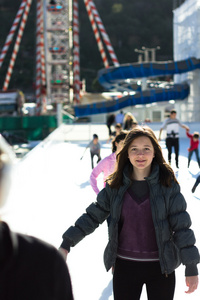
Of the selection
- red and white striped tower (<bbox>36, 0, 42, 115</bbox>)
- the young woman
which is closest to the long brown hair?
the young woman

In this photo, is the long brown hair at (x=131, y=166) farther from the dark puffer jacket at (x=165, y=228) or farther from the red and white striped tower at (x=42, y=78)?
the red and white striped tower at (x=42, y=78)

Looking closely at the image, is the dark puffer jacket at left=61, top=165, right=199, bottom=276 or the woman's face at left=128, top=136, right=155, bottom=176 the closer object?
the dark puffer jacket at left=61, top=165, right=199, bottom=276

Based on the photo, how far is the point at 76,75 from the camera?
39594 millimetres

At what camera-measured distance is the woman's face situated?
8.87 ft

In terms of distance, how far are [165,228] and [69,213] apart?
4.56 metres

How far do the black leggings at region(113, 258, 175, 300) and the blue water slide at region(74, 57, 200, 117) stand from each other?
81.3ft

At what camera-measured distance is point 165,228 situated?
2541mm

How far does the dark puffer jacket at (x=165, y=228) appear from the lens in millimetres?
2514

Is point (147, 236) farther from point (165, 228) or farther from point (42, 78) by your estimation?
point (42, 78)

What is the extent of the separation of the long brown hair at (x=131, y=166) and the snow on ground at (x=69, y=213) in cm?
52

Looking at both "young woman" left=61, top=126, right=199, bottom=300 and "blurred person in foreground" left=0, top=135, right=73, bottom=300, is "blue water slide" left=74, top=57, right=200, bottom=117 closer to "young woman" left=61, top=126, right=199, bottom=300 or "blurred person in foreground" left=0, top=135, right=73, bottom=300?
"young woman" left=61, top=126, right=199, bottom=300

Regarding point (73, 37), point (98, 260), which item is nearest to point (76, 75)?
point (73, 37)

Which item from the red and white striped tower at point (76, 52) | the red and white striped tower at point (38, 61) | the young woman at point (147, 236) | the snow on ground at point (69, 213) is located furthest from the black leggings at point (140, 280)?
the red and white striped tower at point (38, 61)

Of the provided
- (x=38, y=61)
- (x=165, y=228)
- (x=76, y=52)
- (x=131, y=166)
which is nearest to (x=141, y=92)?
(x=76, y=52)
